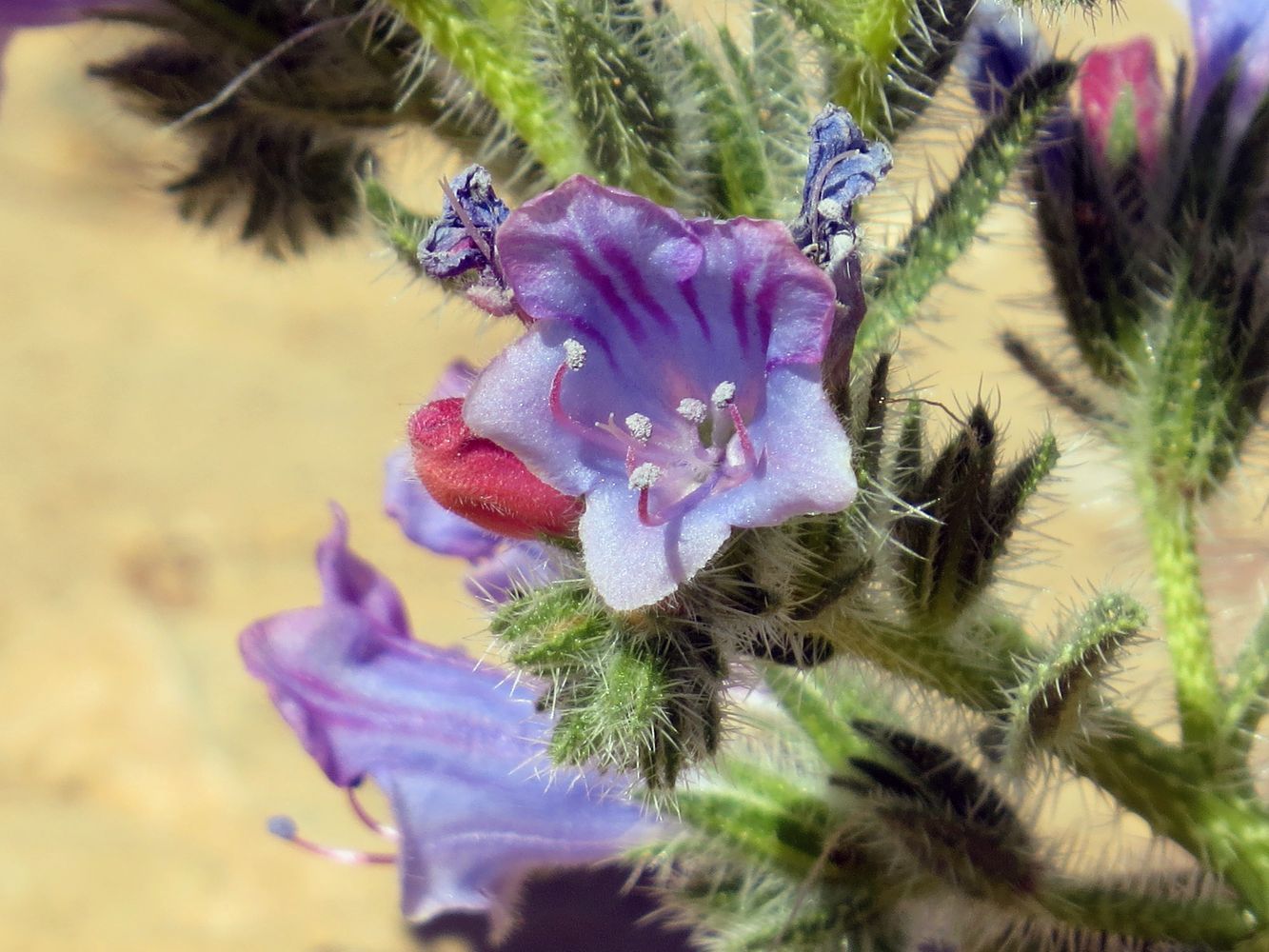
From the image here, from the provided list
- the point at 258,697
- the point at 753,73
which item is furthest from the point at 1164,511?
the point at 258,697

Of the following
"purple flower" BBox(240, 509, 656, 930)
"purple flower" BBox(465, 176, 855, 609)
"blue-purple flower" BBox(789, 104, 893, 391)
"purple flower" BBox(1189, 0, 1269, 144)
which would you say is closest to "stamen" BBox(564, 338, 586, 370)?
"purple flower" BBox(465, 176, 855, 609)

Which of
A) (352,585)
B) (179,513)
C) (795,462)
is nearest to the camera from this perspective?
(795,462)

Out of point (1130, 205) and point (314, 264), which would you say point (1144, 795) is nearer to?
point (1130, 205)

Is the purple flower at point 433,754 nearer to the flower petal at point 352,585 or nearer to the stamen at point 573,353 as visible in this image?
the flower petal at point 352,585

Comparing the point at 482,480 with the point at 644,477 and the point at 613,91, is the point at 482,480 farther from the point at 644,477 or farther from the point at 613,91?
the point at 613,91

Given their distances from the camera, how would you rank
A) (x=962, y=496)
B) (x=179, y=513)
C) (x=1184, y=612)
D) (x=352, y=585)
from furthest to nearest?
1. (x=179, y=513)
2. (x=352, y=585)
3. (x=1184, y=612)
4. (x=962, y=496)

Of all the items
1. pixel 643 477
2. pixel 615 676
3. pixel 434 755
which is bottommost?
pixel 434 755

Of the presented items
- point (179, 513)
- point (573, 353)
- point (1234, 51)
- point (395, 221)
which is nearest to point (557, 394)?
point (573, 353)

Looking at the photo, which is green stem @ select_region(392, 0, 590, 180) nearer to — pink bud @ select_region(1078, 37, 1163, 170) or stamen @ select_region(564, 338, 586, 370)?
stamen @ select_region(564, 338, 586, 370)

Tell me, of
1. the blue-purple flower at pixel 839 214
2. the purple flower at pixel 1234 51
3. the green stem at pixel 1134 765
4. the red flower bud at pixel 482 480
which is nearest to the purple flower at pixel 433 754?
the green stem at pixel 1134 765
